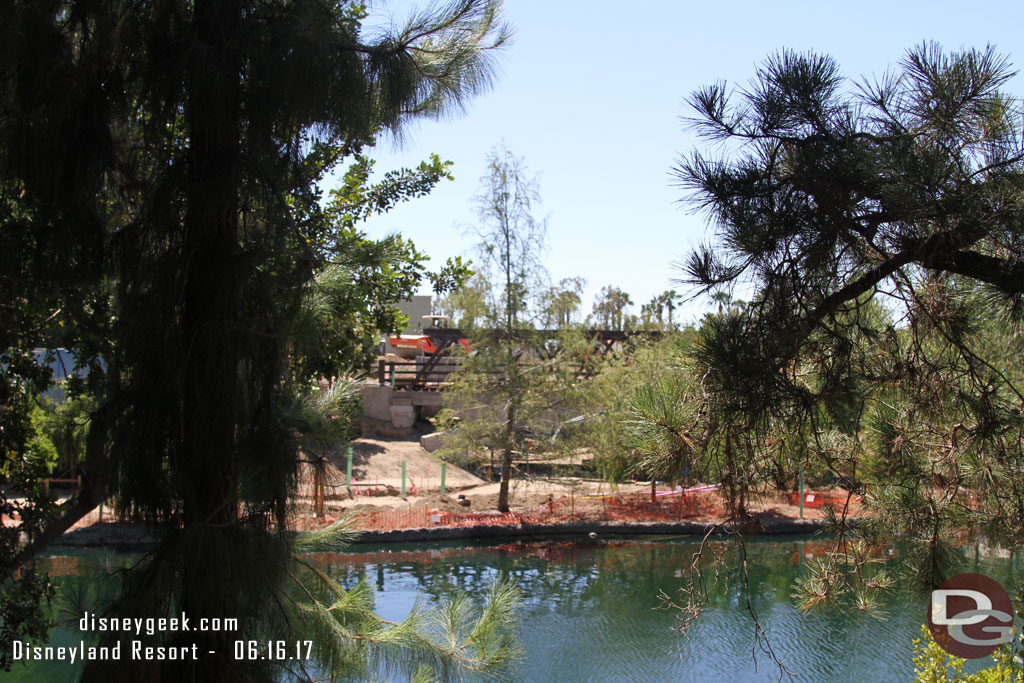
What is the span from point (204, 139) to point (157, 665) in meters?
2.03

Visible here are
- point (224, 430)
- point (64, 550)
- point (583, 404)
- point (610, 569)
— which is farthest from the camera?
point (583, 404)

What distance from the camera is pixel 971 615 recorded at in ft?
14.6

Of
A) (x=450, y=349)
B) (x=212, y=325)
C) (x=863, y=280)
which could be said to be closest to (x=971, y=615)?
(x=863, y=280)

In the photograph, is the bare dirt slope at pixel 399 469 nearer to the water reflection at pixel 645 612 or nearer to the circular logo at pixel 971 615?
the water reflection at pixel 645 612

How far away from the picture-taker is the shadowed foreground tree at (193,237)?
299 cm

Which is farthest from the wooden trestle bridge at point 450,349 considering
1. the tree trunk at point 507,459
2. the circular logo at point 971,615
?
the circular logo at point 971,615

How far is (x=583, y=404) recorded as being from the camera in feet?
55.8

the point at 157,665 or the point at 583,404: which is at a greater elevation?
the point at 583,404

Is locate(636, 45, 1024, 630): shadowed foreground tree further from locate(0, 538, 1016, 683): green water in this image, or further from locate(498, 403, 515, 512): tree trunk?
locate(498, 403, 515, 512): tree trunk

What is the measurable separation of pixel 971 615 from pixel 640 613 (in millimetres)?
7766

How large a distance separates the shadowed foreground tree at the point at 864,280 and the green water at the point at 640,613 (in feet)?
13.8

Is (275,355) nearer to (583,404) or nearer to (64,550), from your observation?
(64,550)

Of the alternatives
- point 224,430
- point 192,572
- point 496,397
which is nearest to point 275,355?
point 224,430

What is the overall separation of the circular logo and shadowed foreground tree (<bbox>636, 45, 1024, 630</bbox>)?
2.79 ft
